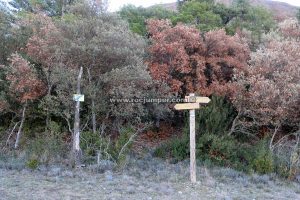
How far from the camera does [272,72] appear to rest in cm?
946

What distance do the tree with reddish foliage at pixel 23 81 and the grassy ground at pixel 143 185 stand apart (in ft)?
7.89

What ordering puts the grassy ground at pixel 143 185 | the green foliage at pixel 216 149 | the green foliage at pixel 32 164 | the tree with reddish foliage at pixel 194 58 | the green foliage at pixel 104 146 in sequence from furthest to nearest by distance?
the tree with reddish foliage at pixel 194 58 < the green foliage at pixel 216 149 < the green foliage at pixel 104 146 < the green foliage at pixel 32 164 < the grassy ground at pixel 143 185

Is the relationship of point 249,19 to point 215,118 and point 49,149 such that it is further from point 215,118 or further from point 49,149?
point 49,149

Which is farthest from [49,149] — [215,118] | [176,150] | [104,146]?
[215,118]

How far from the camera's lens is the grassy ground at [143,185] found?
19.2 ft

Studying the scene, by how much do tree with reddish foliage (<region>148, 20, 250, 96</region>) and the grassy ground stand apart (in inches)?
124

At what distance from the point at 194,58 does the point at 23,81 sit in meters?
5.00

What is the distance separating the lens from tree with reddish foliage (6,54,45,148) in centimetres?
883

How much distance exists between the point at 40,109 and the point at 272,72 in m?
6.43

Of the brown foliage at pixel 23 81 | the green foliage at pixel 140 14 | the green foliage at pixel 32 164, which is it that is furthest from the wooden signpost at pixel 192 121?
the green foliage at pixel 140 14

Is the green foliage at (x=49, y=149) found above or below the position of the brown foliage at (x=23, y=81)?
below

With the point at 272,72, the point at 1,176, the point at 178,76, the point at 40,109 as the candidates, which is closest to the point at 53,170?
the point at 1,176

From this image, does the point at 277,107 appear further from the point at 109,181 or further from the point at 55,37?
the point at 55,37

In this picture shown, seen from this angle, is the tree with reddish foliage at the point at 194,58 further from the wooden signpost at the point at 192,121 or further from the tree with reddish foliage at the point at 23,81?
the wooden signpost at the point at 192,121
